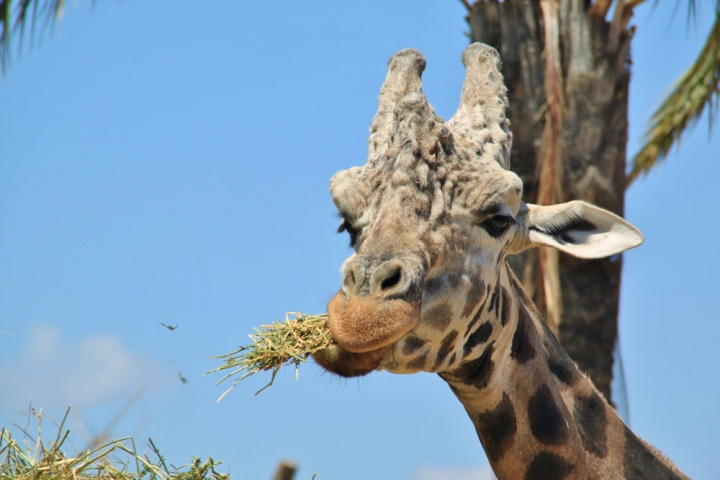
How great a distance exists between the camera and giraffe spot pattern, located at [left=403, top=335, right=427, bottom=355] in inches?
183

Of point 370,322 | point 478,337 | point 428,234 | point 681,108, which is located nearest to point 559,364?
point 478,337

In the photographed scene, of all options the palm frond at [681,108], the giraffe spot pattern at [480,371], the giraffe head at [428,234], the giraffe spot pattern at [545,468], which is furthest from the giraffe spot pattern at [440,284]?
the palm frond at [681,108]

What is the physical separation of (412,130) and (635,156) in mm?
→ 12466

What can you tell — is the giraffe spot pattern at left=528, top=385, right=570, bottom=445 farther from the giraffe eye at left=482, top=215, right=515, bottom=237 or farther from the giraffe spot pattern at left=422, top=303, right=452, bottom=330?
the giraffe eye at left=482, top=215, right=515, bottom=237

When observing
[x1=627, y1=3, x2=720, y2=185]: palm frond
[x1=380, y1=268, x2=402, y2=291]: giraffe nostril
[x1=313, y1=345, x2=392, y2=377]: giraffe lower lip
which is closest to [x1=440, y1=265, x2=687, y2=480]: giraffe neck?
[x1=313, y1=345, x2=392, y2=377]: giraffe lower lip

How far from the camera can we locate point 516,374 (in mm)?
5312

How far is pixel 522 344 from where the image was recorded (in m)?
5.46

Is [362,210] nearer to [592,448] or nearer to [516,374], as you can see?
[516,374]

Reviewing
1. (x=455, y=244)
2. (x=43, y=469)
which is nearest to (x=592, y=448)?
(x=455, y=244)

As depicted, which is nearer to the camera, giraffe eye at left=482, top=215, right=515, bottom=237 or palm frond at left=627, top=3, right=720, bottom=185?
giraffe eye at left=482, top=215, right=515, bottom=237

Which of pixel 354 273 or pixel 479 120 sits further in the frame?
pixel 479 120

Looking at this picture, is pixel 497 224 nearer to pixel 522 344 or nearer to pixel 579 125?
pixel 522 344

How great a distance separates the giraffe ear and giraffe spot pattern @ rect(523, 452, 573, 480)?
131 centimetres

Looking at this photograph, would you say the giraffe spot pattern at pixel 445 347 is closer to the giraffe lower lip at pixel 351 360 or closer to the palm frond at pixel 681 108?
the giraffe lower lip at pixel 351 360
